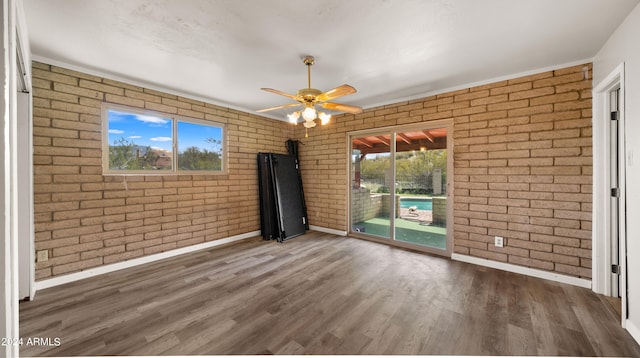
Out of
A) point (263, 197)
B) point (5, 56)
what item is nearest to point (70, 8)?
point (5, 56)

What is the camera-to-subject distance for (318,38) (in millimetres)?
2287

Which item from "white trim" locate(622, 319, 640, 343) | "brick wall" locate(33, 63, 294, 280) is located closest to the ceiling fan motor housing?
"brick wall" locate(33, 63, 294, 280)

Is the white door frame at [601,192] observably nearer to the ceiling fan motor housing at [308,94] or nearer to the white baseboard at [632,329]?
the white baseboard at [632,329]

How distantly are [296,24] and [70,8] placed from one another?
1809 mm

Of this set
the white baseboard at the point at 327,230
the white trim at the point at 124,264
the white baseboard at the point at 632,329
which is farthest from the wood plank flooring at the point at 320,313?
the white baseboard at the point at 327,230

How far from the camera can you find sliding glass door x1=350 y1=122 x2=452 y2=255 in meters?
3.83

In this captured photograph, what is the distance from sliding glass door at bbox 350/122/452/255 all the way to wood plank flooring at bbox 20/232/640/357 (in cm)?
88

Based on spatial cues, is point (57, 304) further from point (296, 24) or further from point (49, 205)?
point (296, 24)

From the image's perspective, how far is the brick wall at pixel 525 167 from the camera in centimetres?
276

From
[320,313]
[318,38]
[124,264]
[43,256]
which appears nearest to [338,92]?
[318,38]

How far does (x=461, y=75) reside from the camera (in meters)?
3.17

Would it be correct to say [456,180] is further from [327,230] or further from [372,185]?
[327,230]

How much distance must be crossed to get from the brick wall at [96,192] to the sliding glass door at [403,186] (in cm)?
276

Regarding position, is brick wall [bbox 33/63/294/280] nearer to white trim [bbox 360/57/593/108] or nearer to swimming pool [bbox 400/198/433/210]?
white trim [bbox 360/57/593/108]
